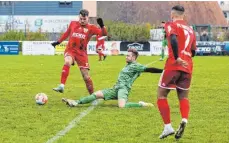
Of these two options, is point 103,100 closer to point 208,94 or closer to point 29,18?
point 208,94

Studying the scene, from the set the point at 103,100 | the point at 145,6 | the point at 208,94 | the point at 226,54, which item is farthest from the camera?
the point at 145,6

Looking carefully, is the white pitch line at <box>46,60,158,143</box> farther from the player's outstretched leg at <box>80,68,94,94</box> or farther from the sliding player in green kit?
the player's outstretched leg at <box>80,68,94,94</box>

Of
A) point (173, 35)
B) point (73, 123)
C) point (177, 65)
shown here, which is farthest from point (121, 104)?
point (173, 35)

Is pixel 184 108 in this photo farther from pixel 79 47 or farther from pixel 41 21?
pixel 41 21

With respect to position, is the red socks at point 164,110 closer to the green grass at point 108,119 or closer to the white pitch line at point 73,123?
the green grass at point 108,119

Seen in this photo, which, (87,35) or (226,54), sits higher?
(87,35)

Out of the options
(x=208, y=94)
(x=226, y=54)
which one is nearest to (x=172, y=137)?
(x=208, y=94)

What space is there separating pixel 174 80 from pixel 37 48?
126ft

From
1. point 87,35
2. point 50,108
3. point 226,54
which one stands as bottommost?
point 226,54

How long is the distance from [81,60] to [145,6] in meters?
112

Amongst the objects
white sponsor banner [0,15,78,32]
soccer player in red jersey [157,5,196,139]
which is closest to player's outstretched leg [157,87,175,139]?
soccer player in red jersey [157,5,196,139]

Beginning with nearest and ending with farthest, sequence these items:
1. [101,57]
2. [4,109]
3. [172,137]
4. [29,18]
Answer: [172,137] < [4,109] < [101,57] < [29,18]

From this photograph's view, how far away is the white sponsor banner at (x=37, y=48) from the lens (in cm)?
4566

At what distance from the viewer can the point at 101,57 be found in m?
34.9
